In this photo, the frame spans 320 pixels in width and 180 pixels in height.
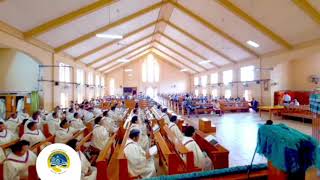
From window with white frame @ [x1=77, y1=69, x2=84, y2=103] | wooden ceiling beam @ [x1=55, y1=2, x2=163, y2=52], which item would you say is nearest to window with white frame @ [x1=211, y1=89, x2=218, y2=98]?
window with white frame @ [x1=77, y1=69, x2=84, y2=103]

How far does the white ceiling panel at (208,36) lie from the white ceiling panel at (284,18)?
12.0 feet

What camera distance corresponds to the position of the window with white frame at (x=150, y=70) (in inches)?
1138

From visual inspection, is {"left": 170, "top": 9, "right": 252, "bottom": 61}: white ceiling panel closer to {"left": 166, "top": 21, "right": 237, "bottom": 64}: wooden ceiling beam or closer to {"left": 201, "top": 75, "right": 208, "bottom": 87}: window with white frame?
{"left": 166, "top": 21, "right": 237, "bottom": 64}: wooden ceiling beam

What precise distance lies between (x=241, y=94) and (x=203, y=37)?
5.63 metres

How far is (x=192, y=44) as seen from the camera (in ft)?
57.4

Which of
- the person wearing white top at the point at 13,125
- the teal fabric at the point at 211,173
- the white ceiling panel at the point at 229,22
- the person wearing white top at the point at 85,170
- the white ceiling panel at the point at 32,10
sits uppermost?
the white ceiling panel at the point at 229,22

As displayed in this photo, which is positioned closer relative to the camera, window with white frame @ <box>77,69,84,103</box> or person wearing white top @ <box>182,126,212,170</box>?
person wearing white top @ <box>182,126,212,170</box>

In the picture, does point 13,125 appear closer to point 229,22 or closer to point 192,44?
point 229,22

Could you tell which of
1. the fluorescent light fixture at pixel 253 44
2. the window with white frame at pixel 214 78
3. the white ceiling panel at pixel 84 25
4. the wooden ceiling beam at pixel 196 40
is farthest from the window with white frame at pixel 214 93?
the white ceiling panel at pixel 84 25

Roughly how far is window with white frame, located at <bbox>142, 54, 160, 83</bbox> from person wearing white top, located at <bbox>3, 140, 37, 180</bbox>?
25472 millimetres

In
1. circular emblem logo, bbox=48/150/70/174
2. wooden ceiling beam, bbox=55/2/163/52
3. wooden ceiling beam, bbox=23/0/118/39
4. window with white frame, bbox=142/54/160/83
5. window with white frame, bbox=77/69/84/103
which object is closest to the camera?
circular emblem logo, bbox=48/150/70/174

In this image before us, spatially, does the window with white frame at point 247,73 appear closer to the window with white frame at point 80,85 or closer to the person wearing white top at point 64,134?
the window with white frame at point 80,85

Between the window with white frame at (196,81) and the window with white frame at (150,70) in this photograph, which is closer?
the window with white frame at (196,81)

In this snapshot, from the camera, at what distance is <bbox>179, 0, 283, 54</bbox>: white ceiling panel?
35.2 feet
